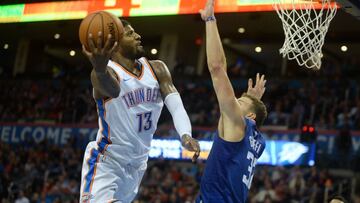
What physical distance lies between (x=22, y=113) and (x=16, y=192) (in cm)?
→ 553

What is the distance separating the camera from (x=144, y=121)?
459cm

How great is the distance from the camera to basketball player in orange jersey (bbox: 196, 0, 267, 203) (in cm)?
390

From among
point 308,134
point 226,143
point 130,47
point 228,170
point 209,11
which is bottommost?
point 228,170

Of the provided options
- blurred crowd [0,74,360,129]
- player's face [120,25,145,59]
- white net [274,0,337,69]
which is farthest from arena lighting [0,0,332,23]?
player's face [120,25,145,59]

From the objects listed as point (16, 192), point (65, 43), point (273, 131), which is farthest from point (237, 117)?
point (65, 43)

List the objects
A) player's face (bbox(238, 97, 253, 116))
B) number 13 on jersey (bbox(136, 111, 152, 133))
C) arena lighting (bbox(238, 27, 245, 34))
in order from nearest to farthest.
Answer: player's face (bbox(238, 97, 253, 116)) → number 13 on jersey (bbox(136, 111, 152, 133)) → arena lighting (bbox(238, 27, 245, 34))

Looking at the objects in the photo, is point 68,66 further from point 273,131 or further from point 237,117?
point 237,117

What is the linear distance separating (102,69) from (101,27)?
285 millimetres

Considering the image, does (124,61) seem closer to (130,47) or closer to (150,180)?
(130,47)

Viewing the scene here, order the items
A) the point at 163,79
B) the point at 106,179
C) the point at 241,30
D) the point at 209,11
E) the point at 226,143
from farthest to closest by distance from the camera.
A: 1. the point at 241,30
2. the point at 163,79
3. the point at 106,179
4. the point at 209,11
5. the point at 226,143

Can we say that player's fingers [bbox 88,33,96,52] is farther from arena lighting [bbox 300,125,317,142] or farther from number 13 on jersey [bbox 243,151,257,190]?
arena lighting [bbox 300,125,317,142]

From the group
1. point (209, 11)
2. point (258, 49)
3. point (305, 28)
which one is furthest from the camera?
point (258, 49)

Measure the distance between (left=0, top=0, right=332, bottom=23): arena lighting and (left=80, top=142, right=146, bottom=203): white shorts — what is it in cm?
724

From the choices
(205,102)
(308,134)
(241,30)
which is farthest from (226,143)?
(241,30)
